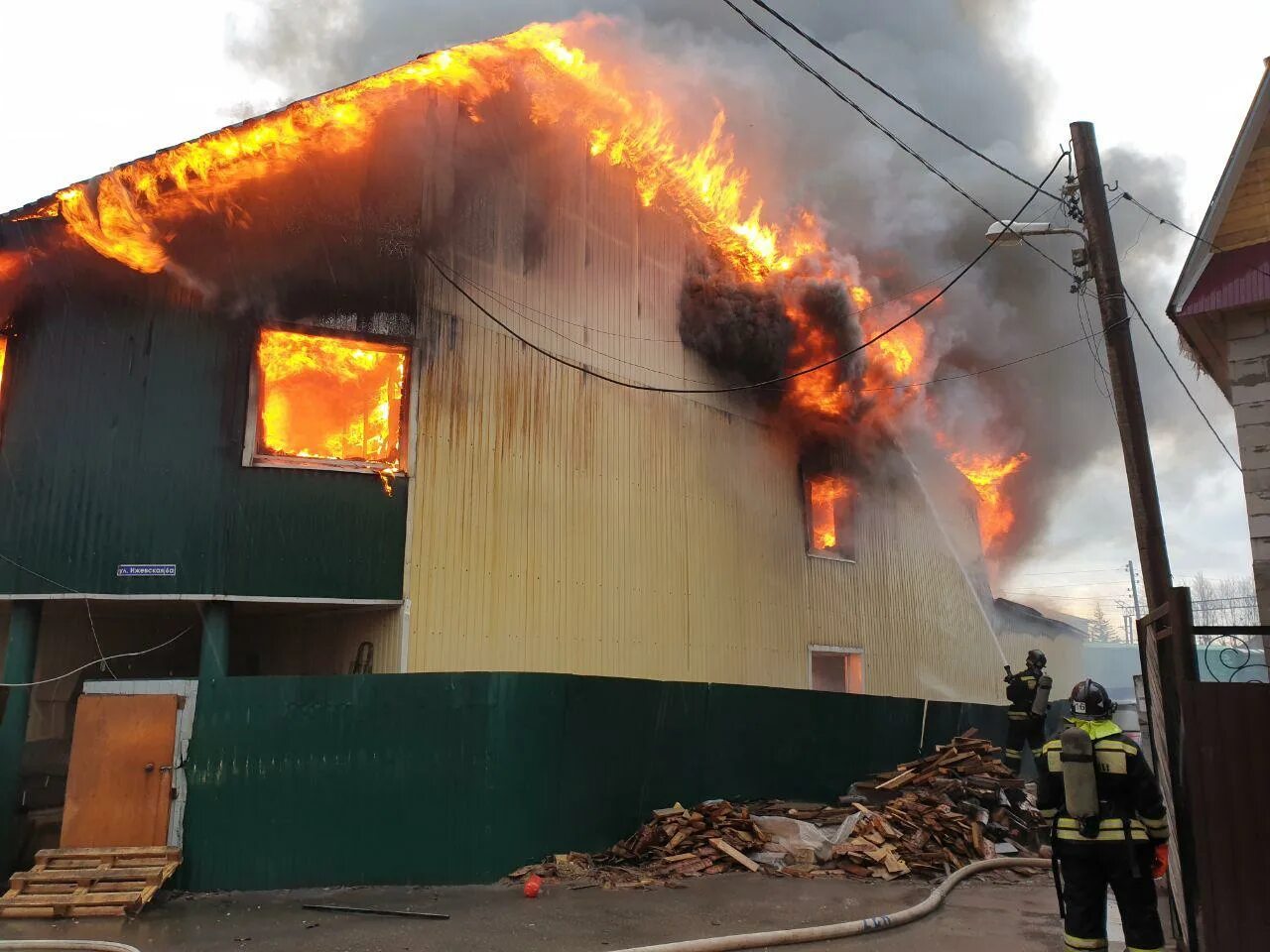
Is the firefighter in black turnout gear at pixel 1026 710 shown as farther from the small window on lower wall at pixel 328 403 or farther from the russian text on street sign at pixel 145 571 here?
the russian text on street sign at pixel 145 571

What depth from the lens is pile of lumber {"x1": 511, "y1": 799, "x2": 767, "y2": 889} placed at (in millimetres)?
9117

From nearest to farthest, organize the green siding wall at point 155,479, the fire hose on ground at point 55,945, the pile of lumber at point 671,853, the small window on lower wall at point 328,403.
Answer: the fire hose on ground at point 55,945 → the pile of lumber at point 671,853 → the green siding wall at point 155,479 → the small window on lower wall at point 328,403

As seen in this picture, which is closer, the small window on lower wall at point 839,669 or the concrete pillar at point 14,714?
the concrete pillar at point 14,714

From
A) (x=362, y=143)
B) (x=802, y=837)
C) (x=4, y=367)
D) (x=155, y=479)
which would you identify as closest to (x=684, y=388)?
(x=362, y=143)

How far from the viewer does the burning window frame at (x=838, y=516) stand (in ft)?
54.6

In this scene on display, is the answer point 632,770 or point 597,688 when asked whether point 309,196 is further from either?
point 632,770

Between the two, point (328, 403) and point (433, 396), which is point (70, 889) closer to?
point (328, 403)

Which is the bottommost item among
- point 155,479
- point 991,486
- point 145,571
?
→ point 145,571

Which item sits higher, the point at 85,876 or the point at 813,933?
the point at 85,876

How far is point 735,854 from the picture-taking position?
31.4ft

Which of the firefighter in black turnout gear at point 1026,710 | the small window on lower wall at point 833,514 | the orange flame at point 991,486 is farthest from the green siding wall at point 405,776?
the orange flame at point 991,486

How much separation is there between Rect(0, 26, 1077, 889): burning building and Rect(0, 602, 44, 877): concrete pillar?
4.1 inches

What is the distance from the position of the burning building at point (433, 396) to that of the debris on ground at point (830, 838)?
2.96 meters

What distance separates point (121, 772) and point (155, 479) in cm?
321
